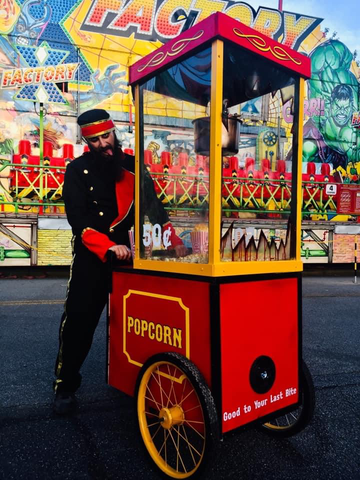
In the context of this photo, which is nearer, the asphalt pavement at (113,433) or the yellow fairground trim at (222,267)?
Answer: the yellow fairground trim at (222,267)

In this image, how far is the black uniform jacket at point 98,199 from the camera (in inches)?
101

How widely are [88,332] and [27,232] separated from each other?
878 cm

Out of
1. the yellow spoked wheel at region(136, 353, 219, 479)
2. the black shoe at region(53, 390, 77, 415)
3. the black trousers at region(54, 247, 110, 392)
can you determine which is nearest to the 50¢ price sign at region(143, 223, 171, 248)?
the black trousers at region(54, 247, 110, 392)

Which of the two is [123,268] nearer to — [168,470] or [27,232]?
[168,470]

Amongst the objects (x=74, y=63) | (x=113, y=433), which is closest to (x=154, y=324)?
(x=113, y=433)

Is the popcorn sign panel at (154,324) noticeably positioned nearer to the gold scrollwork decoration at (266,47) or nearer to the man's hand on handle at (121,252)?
the man's hand on handle at (121,252)

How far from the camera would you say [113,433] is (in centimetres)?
244

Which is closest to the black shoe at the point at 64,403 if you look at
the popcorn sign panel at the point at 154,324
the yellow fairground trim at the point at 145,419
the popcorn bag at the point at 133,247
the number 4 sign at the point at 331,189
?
the popcorn sign panel at the point at 154,324

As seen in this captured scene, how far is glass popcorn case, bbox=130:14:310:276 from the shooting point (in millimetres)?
1971

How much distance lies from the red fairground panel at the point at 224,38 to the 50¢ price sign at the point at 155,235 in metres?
0.91

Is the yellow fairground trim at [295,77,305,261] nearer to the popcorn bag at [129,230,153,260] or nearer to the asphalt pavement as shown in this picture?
the popcorn bag at [129,230,153,260]

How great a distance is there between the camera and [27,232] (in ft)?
35.1

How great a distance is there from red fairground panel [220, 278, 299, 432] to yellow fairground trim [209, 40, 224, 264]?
234 millimetres

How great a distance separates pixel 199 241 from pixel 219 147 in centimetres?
53
